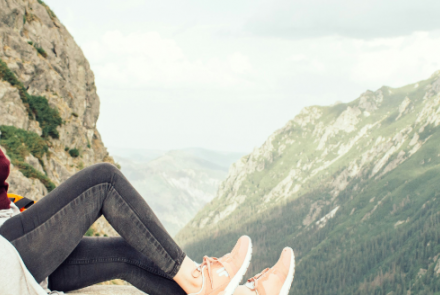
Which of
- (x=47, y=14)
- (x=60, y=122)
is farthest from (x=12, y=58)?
(x=47, y=14)

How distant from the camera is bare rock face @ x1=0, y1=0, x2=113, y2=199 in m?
28.6

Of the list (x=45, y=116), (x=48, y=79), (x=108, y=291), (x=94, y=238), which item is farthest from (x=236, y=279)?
(x=48, y=79)

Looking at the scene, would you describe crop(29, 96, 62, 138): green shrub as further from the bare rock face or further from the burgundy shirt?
the burgundy shirt

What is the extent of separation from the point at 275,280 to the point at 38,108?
3341 centimetres

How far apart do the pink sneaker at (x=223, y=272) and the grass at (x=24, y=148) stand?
2011 centimetres

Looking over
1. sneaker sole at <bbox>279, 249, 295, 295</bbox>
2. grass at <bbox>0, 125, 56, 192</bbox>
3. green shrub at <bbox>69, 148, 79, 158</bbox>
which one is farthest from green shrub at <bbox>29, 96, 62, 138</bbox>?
sneaker sole at <bbox>279, 249, 295, 295</bbox>

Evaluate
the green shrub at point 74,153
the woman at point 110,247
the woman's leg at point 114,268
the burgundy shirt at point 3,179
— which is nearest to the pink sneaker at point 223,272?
the woman at point 110,247

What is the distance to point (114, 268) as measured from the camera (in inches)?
237

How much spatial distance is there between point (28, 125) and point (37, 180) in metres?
9.60

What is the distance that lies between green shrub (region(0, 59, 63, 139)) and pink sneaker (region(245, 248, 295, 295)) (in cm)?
3021

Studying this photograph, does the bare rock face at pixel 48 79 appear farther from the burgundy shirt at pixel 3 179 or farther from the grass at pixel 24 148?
the burgundy shirt at pixel 3 179

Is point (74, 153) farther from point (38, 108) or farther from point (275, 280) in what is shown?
point (275, 280)

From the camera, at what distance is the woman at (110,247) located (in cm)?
485

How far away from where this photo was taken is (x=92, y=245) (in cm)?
591
